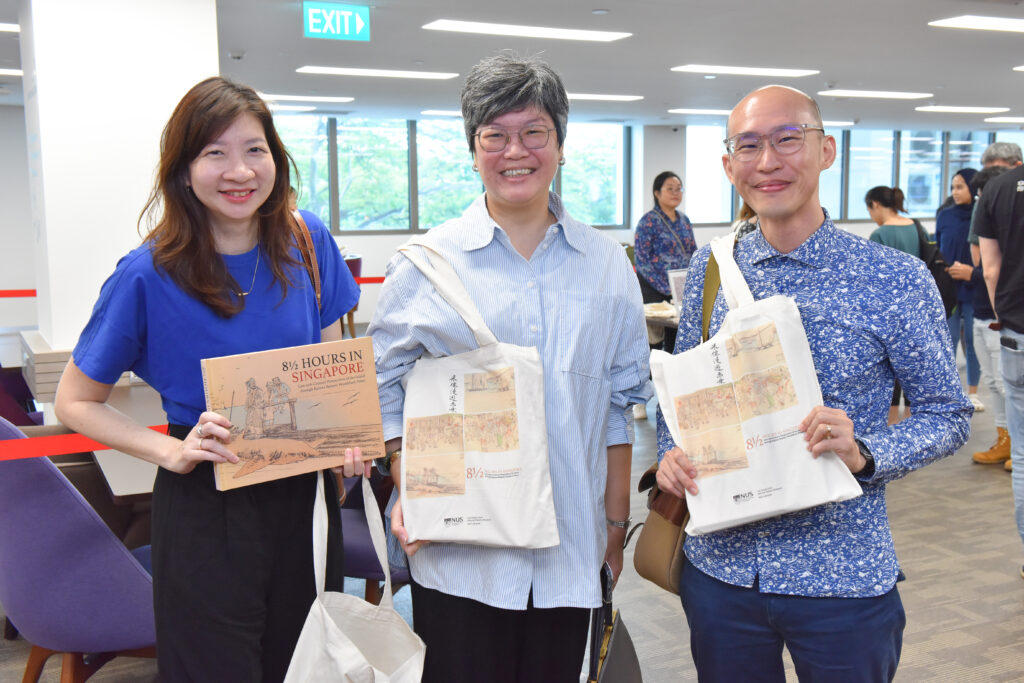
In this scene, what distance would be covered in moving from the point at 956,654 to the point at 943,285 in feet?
11.7

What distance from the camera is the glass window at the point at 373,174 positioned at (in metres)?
13.7

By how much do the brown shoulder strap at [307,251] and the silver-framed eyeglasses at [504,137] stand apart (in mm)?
421

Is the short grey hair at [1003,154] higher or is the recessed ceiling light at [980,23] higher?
the recessed ceiling light at [980,23]

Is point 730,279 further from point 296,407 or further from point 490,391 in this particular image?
point 296,407

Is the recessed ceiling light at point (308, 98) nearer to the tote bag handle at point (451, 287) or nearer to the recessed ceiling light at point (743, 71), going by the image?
the recessed ceiling light at point (743, 71)

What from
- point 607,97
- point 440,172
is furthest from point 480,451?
point 440,172

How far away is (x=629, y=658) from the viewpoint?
158 centimetres

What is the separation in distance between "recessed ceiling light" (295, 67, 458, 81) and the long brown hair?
8.14 m

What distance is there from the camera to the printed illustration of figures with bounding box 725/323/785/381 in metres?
1.36

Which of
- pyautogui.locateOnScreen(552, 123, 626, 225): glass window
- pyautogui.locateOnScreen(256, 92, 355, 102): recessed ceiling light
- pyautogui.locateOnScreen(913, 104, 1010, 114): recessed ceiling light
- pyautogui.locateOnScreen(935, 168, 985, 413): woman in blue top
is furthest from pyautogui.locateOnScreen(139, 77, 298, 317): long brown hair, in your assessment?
pyautogui.locateOnScreen(913, 104, 1010, 114): recessed ceiling light

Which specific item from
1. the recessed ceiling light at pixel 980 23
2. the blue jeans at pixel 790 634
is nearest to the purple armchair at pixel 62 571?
the blue jeans at pixel 790 634

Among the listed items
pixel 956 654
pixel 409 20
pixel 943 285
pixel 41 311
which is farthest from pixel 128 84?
pixel 943 285

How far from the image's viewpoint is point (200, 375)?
1536 mm

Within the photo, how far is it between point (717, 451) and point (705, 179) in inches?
640
